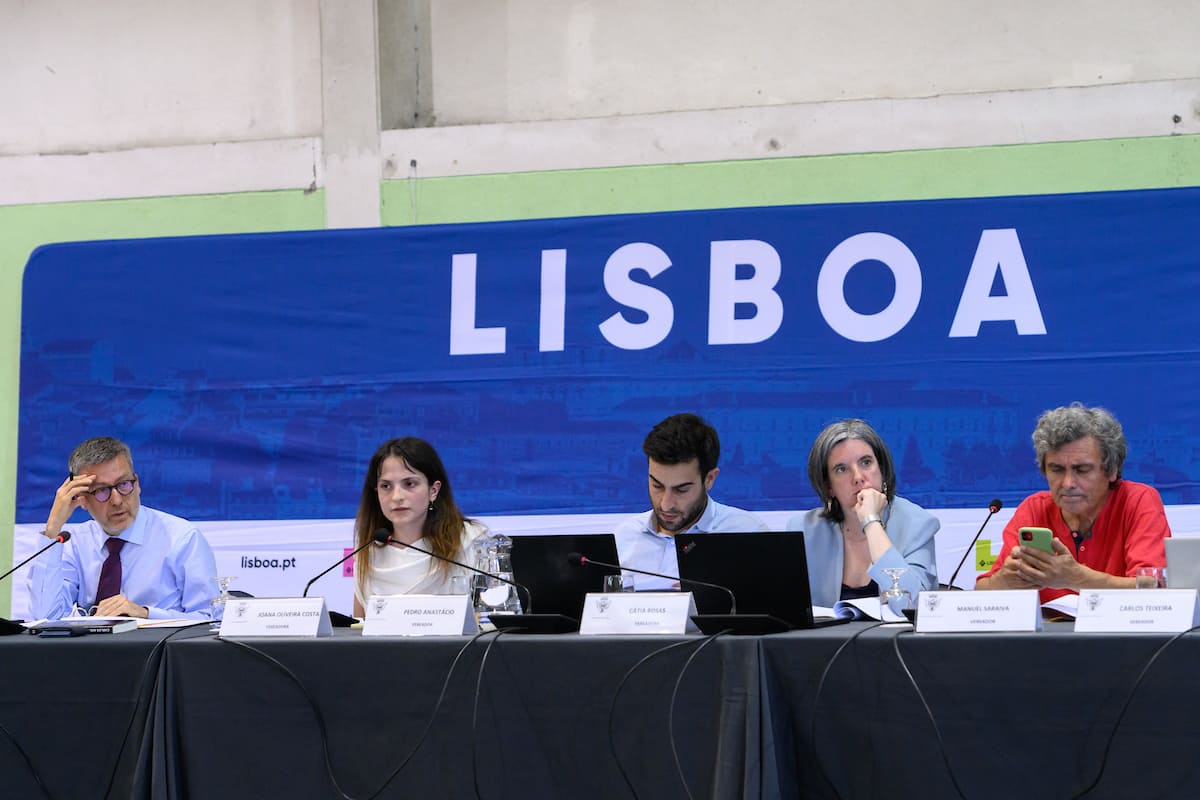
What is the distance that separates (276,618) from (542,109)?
2.55m

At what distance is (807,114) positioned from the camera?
3.98 m

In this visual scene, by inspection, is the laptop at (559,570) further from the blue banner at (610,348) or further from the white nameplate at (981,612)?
the blue banner at (610,348)

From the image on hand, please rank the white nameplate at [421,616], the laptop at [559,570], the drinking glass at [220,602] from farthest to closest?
the drinking glass at [220,602], the laptop at [559,570], the white nameplate at [421,616]

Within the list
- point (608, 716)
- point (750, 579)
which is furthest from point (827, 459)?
point (608, 716)

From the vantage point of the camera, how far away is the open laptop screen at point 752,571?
2.00 m

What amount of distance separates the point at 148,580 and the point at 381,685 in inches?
54.1

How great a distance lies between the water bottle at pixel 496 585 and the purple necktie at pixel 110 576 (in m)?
1.15

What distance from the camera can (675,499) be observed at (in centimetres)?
296

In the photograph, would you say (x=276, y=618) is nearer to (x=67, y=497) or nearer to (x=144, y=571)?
(x=144, y=571)

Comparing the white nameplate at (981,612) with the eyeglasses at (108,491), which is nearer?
the white nameplate at (981,612)

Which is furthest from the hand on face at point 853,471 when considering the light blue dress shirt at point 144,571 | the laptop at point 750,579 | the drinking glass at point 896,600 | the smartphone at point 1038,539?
the light blue dress shirt at point 144,571

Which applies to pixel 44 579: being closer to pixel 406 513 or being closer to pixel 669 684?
pixel 406 513

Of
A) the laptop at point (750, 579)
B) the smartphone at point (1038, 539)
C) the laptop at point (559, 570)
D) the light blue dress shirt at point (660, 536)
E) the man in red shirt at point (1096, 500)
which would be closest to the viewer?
the laptop at point (750, 579)

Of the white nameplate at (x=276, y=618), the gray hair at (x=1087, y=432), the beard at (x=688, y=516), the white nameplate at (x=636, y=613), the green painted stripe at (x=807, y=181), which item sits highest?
the green painted stripe at (x=807, y=181)
